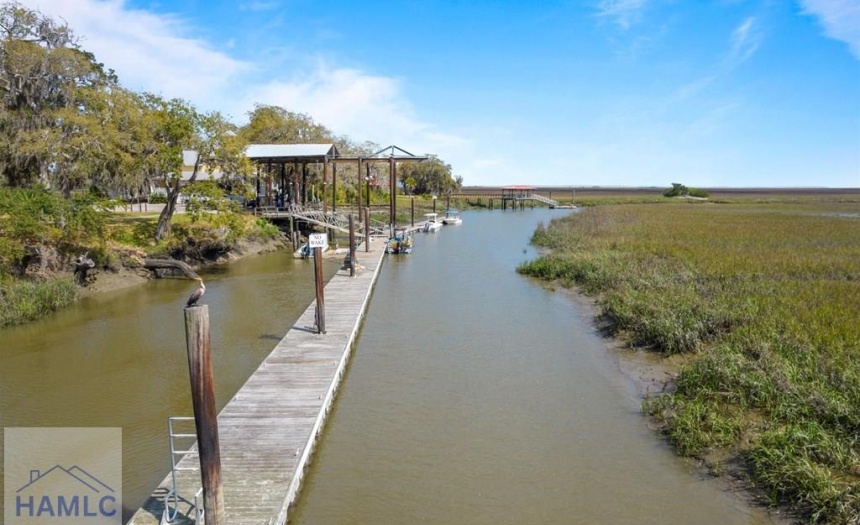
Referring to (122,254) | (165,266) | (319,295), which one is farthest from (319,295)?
(122,254)

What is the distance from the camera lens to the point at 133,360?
15.0 metres

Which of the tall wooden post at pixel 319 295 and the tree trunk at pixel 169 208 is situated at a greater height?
the tree trunk at pixel 169 208

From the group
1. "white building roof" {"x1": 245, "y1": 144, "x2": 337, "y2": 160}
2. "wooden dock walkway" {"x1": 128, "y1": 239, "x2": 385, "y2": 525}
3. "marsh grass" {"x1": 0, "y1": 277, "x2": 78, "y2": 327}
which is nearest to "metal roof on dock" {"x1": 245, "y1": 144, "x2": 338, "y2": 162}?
"white building roof" {"x1": 245, "y1": 144, "x2": 337, "y2": 160}

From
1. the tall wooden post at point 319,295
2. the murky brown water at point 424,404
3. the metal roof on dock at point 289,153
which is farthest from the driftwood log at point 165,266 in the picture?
the tall wooden post at point 319,295

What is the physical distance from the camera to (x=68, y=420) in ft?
37.3

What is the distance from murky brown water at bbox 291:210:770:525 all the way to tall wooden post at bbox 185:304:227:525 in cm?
176

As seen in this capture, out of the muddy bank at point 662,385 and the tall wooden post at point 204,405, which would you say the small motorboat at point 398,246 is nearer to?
the muddy bank at point 662,385

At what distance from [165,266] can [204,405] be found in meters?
21.1

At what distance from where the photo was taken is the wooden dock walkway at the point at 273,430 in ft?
25.0

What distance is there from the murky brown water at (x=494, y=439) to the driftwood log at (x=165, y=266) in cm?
1085

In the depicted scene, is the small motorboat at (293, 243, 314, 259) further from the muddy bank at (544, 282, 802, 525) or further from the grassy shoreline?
the muddy bank at (544, 282, 802, 525)

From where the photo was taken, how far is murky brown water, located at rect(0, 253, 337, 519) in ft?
36.7

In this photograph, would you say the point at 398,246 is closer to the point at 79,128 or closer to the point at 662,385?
the point at 79,128

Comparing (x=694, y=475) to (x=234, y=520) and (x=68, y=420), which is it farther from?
(x=68, y=420)
